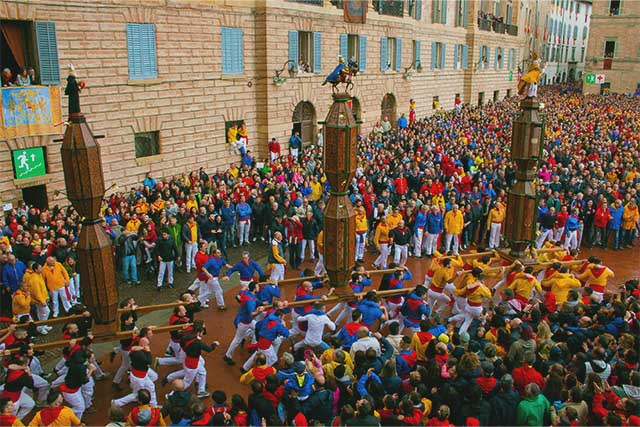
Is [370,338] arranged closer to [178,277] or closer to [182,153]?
[178,277]

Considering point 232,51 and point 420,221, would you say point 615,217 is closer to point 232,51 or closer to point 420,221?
point 420,221

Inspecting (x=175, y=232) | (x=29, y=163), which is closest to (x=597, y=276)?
(x=175, y=232)

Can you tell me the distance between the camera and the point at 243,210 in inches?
625

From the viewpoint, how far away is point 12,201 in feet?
52.1

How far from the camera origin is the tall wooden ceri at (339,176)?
25.6ft

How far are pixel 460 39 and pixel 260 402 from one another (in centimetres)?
3994

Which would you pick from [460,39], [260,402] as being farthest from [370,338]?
[460,39]

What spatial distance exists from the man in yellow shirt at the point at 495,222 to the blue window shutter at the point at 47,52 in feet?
43.4

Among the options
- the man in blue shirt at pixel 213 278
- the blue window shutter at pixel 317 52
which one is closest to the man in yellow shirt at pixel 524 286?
the man in blue shirt at pixel 213 278

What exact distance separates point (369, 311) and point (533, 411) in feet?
10.8

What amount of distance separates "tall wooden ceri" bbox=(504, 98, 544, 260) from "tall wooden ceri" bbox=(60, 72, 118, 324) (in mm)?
7458

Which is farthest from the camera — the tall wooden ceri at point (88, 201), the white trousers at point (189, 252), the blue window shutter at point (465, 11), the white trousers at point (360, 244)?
the blue window shutter at point (465, 11)

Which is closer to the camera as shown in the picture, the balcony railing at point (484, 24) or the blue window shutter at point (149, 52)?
the blue window shutter at point (149, 52)

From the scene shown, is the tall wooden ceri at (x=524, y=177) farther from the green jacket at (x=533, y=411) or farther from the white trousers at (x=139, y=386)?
the white trousers at (x=139, y=386)
